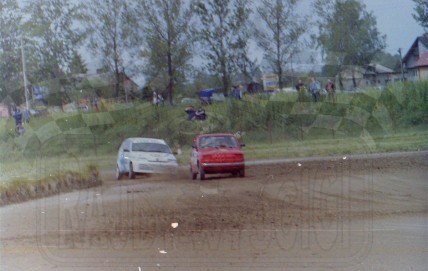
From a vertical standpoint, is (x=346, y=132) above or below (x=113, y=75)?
below

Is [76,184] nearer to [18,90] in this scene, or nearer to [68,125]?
[68,125]

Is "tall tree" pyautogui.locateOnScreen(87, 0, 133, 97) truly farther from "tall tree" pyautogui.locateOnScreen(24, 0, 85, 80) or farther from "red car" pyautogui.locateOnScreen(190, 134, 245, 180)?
"red car" pyautogui.locateOnScreen(190, 134, 245, 180)

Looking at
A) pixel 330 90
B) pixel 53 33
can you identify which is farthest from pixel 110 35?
pixel 330 90

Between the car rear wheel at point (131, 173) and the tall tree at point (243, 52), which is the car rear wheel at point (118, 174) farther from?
the tall tree at point (243, 52)

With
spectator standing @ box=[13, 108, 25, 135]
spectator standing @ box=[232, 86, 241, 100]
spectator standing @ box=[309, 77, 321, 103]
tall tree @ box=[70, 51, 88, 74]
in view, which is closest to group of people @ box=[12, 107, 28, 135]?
spectator standing @ box=[13, 108, 25, 135]

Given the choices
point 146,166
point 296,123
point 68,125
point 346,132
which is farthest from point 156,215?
point 346,132

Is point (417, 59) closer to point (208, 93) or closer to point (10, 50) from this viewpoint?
point (208, 93)
